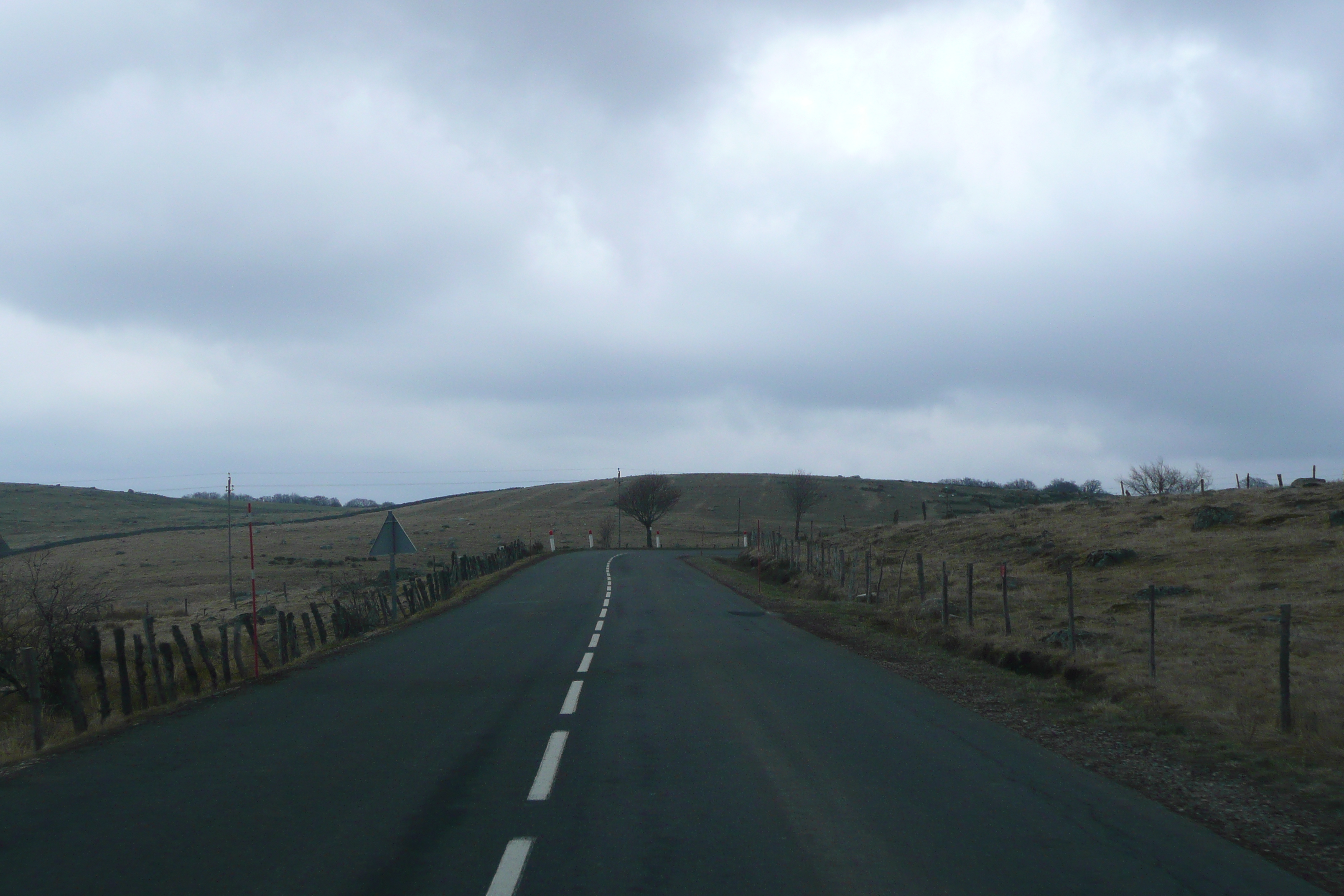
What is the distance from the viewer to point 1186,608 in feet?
59.1

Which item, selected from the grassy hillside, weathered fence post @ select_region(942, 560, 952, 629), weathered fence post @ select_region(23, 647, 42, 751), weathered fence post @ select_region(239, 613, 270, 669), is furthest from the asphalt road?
the grassy hillside

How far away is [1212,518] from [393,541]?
1054 inches

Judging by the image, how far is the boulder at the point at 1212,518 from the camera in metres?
30.4

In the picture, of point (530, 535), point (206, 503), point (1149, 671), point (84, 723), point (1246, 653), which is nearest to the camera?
point (84, 723)

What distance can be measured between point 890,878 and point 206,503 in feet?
545

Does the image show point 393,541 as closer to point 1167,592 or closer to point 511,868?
point 511,868

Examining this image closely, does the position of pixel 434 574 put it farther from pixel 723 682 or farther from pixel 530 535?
pixel 530 535

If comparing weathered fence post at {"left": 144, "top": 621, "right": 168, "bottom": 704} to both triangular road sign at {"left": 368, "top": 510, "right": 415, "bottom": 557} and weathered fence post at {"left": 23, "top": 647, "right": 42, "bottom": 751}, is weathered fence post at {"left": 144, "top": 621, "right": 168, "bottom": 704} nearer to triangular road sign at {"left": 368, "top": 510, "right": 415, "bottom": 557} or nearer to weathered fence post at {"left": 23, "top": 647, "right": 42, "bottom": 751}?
weathered fence post at {"left": 23, "top": 647, "right": 42, "bottom": 751}

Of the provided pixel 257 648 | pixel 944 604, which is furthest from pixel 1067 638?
pixel 257 648

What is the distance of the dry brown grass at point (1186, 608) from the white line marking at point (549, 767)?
5876mm

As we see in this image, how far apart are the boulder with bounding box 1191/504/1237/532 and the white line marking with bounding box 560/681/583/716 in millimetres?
26010

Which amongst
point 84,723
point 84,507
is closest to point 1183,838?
point 84,723

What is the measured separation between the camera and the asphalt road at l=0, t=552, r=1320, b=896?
16.4 ft

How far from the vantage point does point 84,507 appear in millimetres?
117562
